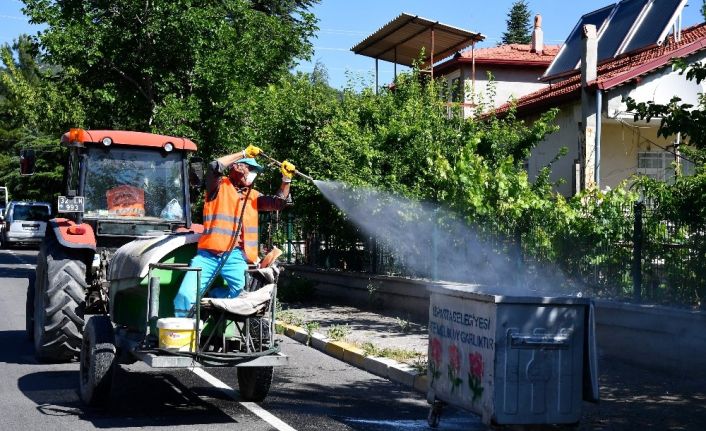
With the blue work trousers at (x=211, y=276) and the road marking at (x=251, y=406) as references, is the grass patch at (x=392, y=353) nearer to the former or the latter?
the road marking at (x=251, y=406)

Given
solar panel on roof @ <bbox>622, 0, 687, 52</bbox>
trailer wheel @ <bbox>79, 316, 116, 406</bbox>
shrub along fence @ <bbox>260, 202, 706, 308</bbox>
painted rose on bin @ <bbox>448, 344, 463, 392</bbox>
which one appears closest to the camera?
painted rose on bin @ <bbox>448, 344, 463, 392</bbox>

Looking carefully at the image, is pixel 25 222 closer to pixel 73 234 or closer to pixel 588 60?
pixel 588 60

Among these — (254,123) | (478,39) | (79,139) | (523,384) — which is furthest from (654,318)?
(478,39)

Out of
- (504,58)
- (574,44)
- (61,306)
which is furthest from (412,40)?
(61,306)

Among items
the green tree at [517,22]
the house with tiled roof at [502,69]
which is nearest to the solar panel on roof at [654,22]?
the house with tiled roof at [502,69]

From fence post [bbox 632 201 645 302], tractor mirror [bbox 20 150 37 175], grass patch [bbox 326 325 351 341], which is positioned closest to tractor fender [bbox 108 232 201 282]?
tractor mirror [bbox 20 150 37 175]

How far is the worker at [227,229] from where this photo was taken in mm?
7578

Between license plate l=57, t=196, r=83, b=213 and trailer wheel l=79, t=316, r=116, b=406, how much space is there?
105 inches

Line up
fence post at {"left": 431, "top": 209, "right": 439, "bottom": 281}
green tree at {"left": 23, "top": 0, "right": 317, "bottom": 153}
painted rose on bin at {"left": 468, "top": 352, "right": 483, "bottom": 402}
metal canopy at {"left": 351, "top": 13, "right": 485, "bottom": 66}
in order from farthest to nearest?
metal canopy at {"left": 351, "top": 13, "right": 485, "bottom": 66} < green tree at {"left": 23, "top": 0, "right": 317, "bottom": 153} < fence post at {"left": 431, "top": 209, "right": 439, "bottom": 281} < painted rose on bin at {"left": 468, "top": 352, "right": 483, "bottom": 402}

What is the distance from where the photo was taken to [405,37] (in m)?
24.2

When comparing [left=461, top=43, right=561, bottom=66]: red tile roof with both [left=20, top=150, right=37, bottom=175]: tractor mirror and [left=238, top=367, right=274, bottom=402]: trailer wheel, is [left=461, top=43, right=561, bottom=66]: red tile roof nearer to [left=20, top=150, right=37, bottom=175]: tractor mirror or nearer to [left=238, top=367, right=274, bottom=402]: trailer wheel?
[left=20, top=150, right=37, bottom=175]: tractor mirror

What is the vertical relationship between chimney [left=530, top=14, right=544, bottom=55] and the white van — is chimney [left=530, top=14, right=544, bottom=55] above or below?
above

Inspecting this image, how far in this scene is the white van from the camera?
130 ft

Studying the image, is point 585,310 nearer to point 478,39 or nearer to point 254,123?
point 254,123
